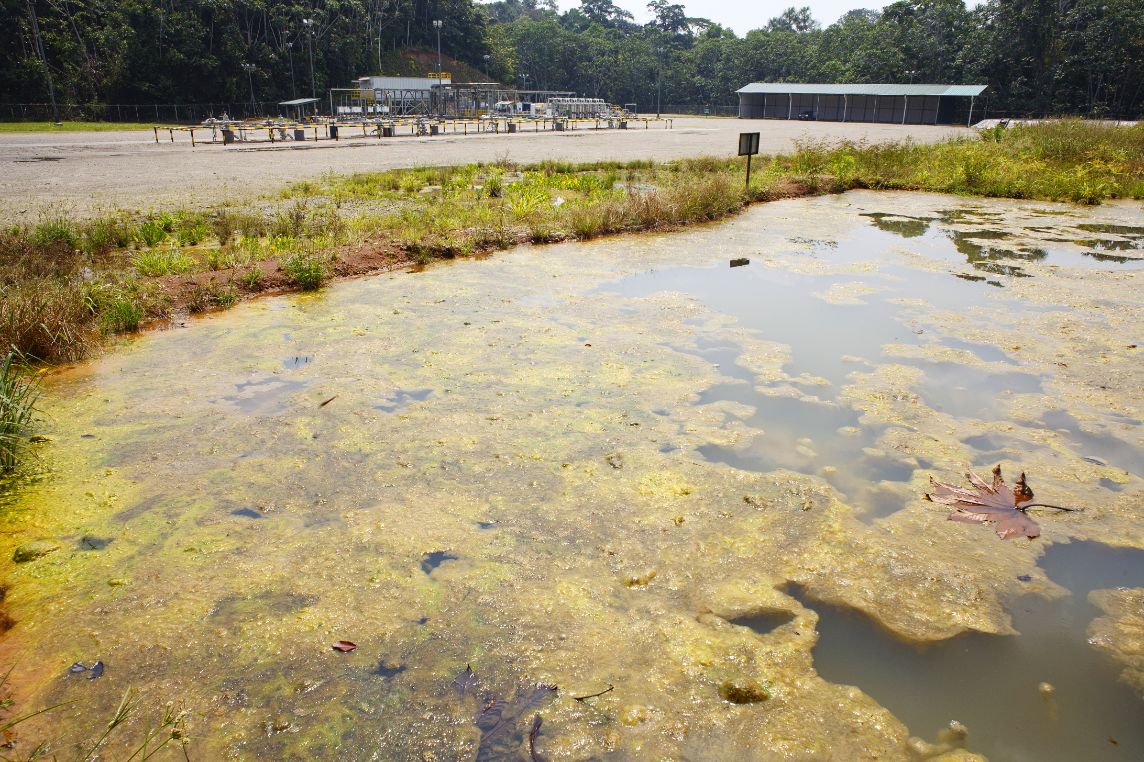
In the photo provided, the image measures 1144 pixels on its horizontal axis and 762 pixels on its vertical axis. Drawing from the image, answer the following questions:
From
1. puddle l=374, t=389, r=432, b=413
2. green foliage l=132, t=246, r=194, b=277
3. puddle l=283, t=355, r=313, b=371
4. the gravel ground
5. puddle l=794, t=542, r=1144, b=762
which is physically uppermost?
the gravel ground

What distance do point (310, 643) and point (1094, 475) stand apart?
13.1ft

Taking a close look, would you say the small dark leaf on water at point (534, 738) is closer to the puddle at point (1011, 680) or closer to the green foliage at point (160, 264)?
the puddle at point (1011, 680)

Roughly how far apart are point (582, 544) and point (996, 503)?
2100 mm

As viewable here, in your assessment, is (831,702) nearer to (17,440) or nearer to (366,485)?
(366,485)

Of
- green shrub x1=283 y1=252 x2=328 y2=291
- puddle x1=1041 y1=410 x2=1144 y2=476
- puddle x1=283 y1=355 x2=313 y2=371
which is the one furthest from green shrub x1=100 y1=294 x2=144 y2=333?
puddle x1=1041 y1=410 x2=1144 y2=476

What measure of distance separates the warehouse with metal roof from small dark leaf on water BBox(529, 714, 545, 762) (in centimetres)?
5173

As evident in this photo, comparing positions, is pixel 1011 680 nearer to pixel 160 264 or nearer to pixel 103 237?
pixel 160 264

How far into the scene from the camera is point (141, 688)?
245cm

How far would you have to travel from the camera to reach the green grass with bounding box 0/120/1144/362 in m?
6.38

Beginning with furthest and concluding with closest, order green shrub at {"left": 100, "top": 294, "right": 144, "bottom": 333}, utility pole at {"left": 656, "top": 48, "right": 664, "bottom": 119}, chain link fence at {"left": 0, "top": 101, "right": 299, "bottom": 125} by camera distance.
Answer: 1. utility pole at {"left": 656, "top": 48, "right": 664, "bottom": 119}
2. chain link fence at {"left": 0, "top": 101, "right": 299, "bottom": 125}
3. green shrub at {"left": 100, "top": 294, "right": 144, "bottom": 333}

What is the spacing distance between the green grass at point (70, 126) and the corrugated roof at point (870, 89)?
42210mm

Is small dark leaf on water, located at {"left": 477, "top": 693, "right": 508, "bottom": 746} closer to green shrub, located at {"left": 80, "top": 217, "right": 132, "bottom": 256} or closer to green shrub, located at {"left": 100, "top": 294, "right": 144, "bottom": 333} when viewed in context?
green shrub, located at {"left": 100, "top": 294, "right": 144, "bottom": 333}

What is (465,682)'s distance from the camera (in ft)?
8.23

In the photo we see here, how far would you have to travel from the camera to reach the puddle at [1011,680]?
2.33 metres
